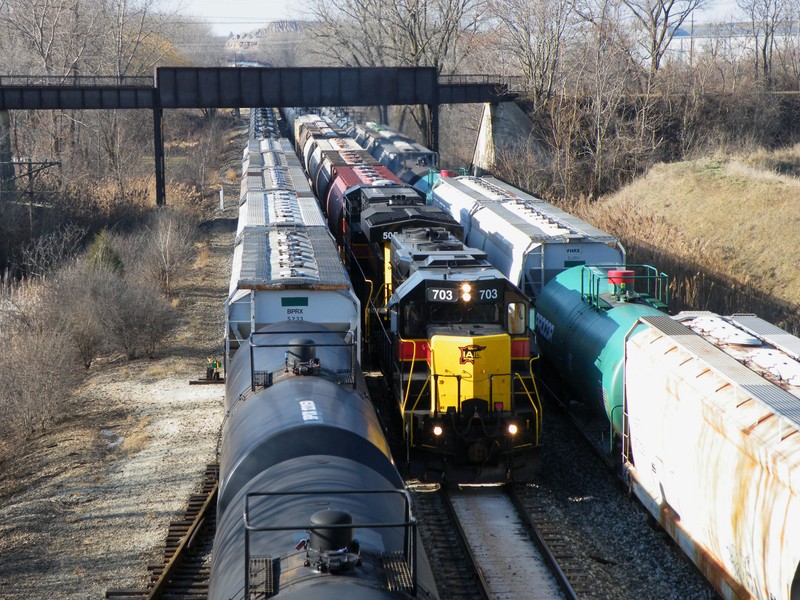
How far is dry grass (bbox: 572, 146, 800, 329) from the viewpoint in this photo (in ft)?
84.1

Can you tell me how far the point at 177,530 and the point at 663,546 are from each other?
6.78 meters

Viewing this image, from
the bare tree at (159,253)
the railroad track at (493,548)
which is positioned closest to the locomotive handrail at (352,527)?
the railroad track at (493,548)

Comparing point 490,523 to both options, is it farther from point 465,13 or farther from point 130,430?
point 465,13

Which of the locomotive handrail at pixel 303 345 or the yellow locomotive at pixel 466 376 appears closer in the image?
the locomotive handrail at pixel 303 345

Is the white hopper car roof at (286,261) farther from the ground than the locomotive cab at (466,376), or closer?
farther from the ground

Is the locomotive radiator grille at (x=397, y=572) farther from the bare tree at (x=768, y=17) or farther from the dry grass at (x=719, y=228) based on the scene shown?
the bare tree at (x=768, y=17)

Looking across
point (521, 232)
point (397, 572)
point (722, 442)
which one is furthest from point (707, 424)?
point (521, 232)

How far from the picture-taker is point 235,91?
129 ft

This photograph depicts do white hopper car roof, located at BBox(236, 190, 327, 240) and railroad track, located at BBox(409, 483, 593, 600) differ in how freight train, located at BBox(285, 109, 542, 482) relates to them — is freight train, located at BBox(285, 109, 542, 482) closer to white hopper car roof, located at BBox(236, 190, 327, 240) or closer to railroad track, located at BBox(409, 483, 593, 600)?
railroad track, located at BBox(409, 483, 593, 600)

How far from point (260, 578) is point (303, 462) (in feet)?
6.71

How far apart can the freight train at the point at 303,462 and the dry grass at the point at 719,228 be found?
1371 cm

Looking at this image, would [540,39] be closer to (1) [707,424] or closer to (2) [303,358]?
(1) [707,424]

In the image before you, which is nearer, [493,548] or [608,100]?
[493,548]

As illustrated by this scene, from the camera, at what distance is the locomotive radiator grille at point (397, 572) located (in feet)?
19.1
